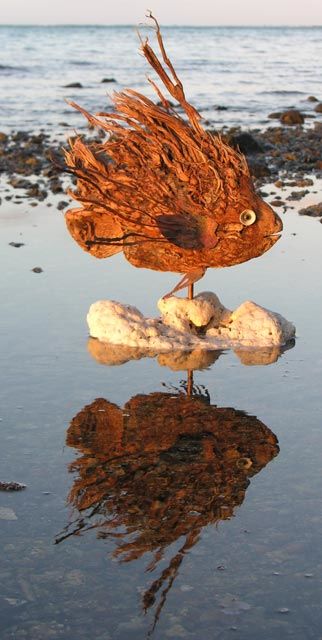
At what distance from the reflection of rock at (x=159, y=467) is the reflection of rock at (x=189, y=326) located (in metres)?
1.15

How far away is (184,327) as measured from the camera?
375 inches

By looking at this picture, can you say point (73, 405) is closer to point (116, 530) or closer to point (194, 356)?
point (194, 356)

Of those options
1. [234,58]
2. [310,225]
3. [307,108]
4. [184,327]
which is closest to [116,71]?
[234,58]

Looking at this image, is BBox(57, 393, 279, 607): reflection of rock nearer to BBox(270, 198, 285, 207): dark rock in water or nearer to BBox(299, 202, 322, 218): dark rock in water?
BBox(299, 202, 322, 218): dark rock in water

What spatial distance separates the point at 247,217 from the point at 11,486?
345 centimetres

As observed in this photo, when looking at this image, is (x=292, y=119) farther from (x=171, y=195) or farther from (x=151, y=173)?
(x=171, y=195)

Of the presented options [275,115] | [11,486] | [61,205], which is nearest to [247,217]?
[11,486]

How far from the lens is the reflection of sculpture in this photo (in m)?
6.16

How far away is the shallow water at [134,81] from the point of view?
31.8 metres

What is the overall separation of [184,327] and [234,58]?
62.1 m

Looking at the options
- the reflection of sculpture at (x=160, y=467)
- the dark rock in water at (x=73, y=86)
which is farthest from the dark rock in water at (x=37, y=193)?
the dark rock in water at (x=73, y=86)

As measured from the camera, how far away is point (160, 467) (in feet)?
22.8

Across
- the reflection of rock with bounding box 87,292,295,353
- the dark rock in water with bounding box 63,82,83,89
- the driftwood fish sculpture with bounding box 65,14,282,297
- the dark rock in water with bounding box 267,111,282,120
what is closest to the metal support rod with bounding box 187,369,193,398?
the reflection of rock with bounding box 87,292,295,353

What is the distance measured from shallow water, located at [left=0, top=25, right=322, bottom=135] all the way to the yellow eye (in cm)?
1789
